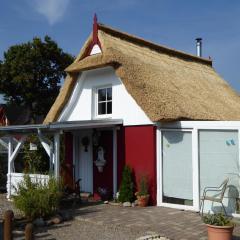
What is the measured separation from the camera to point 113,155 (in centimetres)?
1293

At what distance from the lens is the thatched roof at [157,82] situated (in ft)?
38.9

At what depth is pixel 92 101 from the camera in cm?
1385

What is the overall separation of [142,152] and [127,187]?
1.09 meters

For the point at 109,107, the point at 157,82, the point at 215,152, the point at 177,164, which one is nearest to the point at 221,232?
the point at 215,152

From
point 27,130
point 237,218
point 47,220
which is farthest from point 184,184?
point 27,130

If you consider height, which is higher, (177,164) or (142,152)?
(142,152)

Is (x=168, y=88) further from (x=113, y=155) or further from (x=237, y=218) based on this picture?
(x=237, y=218)

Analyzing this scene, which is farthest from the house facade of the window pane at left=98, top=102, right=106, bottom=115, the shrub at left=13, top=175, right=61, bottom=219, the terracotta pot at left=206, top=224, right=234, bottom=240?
the terracotta pot at left=206, top=224, right=234, bottom=240

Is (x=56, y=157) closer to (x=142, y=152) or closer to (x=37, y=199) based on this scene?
(x=37, y=199)

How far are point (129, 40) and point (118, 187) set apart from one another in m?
5.82

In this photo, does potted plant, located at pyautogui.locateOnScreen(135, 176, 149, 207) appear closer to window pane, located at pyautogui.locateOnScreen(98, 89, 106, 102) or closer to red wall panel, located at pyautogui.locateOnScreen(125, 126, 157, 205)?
red wall panel, located at pyautogui.locateOnScreen(125, 126, 157, 205)

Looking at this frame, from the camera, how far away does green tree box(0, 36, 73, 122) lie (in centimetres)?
3738

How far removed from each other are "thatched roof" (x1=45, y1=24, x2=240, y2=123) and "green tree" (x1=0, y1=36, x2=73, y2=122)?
22.7 m

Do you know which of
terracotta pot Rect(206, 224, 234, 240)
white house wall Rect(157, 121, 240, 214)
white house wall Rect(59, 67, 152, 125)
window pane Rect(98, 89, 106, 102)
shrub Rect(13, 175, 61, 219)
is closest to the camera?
terracotta pot Rect(206, 224, 234, 240)
